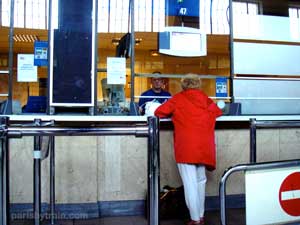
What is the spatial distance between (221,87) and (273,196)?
9.85 feet

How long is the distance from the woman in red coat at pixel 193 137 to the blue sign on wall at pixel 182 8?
1.94m

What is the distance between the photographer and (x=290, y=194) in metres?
3.02

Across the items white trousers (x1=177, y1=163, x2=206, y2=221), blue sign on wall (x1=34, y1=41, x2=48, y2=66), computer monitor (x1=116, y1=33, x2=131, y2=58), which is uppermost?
computer monitor (x1=116, y1=33, x2=131, y2=58)

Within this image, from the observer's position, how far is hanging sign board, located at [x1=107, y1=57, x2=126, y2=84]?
5.13 meters

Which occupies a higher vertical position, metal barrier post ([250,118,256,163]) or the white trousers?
metal barrier post ([250,118,256,163])

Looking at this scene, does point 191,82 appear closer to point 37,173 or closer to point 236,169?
→ point 236,169

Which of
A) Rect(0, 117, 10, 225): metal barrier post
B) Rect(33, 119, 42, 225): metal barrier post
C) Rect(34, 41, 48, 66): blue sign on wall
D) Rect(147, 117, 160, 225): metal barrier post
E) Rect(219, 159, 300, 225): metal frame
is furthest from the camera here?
Rect(34, 41, 48, 66): blue sign on wall

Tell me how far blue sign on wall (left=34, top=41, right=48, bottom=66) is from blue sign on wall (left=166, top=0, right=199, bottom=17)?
6.39 feet

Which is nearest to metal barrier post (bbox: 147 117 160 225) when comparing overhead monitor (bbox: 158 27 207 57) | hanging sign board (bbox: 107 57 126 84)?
hanging sign board (bbox: 107 57 126 84)

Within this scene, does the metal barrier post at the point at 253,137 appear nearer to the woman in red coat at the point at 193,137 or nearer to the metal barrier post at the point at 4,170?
the woman in red coat at the point at 193,137

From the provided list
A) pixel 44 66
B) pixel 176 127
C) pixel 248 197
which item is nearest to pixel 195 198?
pixel 176 127

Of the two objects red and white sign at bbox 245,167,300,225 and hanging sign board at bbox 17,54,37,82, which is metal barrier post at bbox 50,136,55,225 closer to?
hanging sign board at bbox 17,54,37,82

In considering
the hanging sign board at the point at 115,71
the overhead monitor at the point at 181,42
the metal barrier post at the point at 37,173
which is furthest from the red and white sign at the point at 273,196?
the overhead monitor at the point at 181,42

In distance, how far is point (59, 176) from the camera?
4.75m
